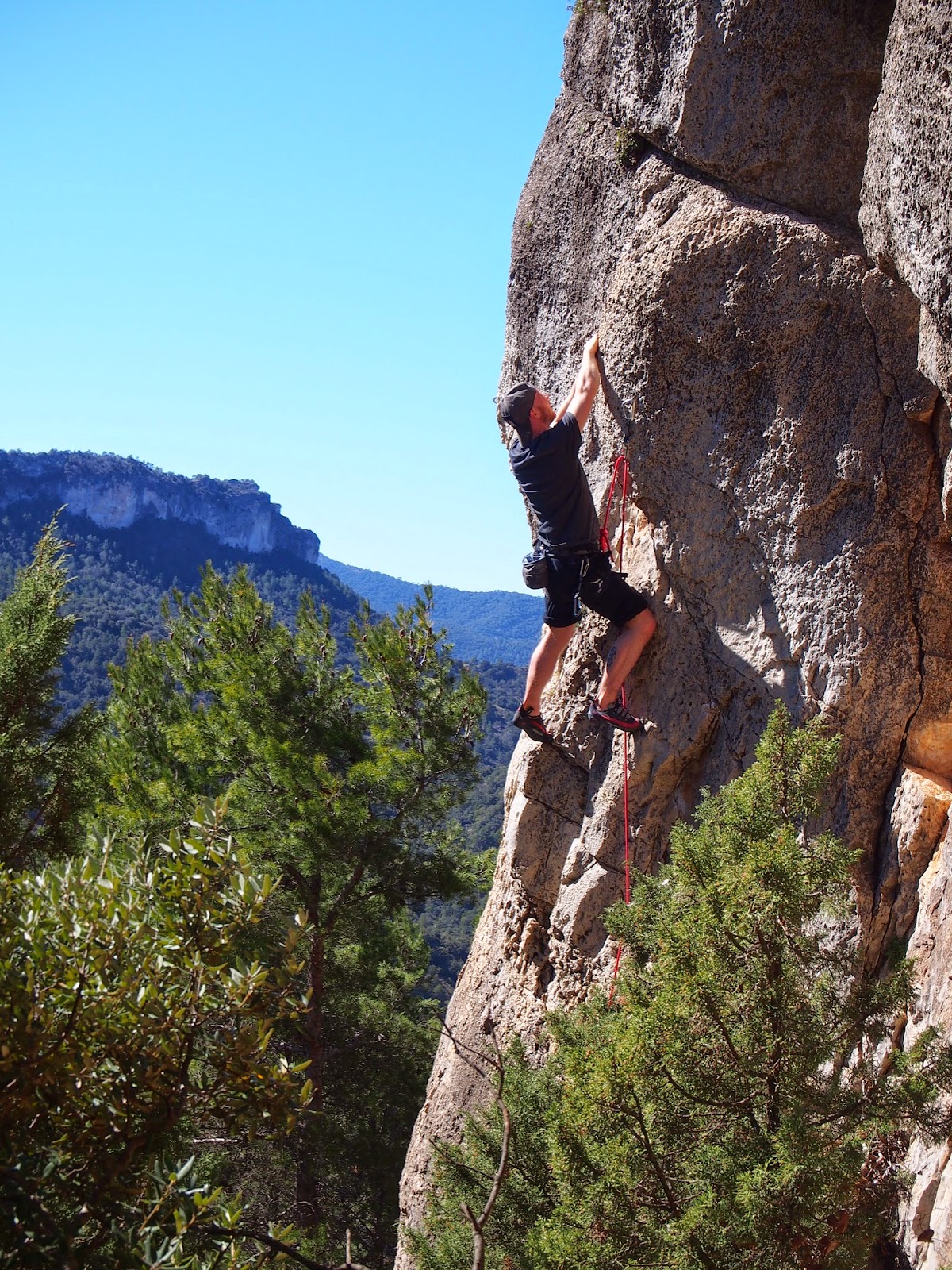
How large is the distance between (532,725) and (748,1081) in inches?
100

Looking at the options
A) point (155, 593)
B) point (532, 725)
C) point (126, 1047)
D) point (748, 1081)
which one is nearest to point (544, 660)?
point (532, 725)

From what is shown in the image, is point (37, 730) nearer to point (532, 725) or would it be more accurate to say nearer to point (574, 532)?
point (532, 725)

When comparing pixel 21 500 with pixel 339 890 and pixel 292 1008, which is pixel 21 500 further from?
pixel 292 1008

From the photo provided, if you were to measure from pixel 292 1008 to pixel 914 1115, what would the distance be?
2088mm

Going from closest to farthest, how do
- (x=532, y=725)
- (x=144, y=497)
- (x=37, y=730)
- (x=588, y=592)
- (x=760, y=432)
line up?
1. (x=760, y=432)
2. (x=588, y=592)
3. (x=532, y=725)
4. (x=37, y=730)
5. (x=144, y=497)

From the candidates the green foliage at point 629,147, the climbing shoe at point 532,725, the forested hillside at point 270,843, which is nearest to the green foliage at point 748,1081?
the forested hillside at point 270,843

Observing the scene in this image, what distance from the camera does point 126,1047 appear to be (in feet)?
8.90

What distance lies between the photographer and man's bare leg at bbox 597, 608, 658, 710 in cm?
535

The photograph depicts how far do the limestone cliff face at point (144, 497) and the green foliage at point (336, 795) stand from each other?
78636 mm

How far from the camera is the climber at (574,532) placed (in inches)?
211

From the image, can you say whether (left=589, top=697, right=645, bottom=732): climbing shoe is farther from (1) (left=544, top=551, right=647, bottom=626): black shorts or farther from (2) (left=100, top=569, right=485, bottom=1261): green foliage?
(2) (left=100, top=569, right=485, bottom=1261): green foliage

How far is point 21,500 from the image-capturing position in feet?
282

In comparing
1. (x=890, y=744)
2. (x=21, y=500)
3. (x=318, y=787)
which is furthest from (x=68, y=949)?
(x=21, y=500)

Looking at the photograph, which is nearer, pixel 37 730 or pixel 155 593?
pixel 37 730
